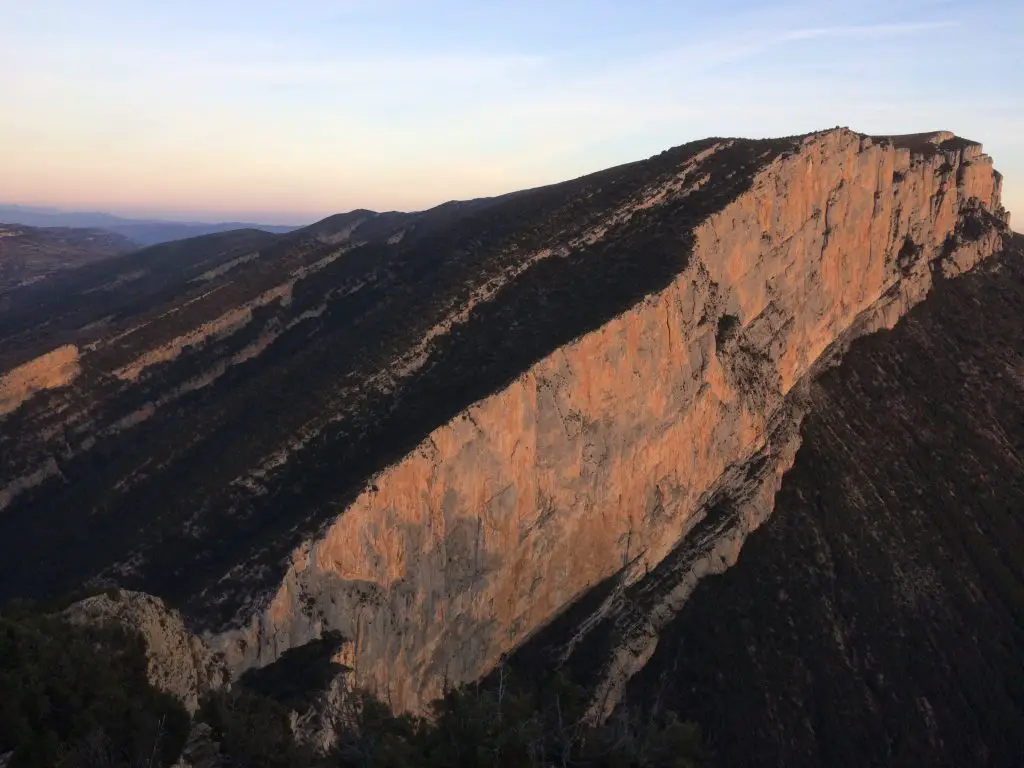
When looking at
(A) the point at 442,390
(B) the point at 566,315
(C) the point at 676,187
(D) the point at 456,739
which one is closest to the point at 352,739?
(D) the point at 456,739

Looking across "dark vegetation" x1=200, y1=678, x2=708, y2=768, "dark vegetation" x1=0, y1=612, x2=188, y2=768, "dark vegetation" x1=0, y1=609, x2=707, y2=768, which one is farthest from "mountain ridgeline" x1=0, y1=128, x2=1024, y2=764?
"dark vegetation" x1=0, y1=612, x2=188, y2=768

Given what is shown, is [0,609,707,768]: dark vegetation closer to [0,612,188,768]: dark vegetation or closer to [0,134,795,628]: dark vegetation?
Result: [0,612,188,768]: dark vegetation

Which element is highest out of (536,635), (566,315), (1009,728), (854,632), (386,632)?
(566,315)

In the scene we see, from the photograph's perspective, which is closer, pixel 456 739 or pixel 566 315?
pixel 456 739

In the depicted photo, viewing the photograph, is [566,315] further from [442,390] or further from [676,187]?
[676,187]

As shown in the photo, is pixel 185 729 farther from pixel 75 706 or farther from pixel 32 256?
pixel 32 256

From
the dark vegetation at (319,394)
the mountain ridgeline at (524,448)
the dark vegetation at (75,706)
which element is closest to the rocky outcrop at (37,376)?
the mountain ridgeline at (524,448)
